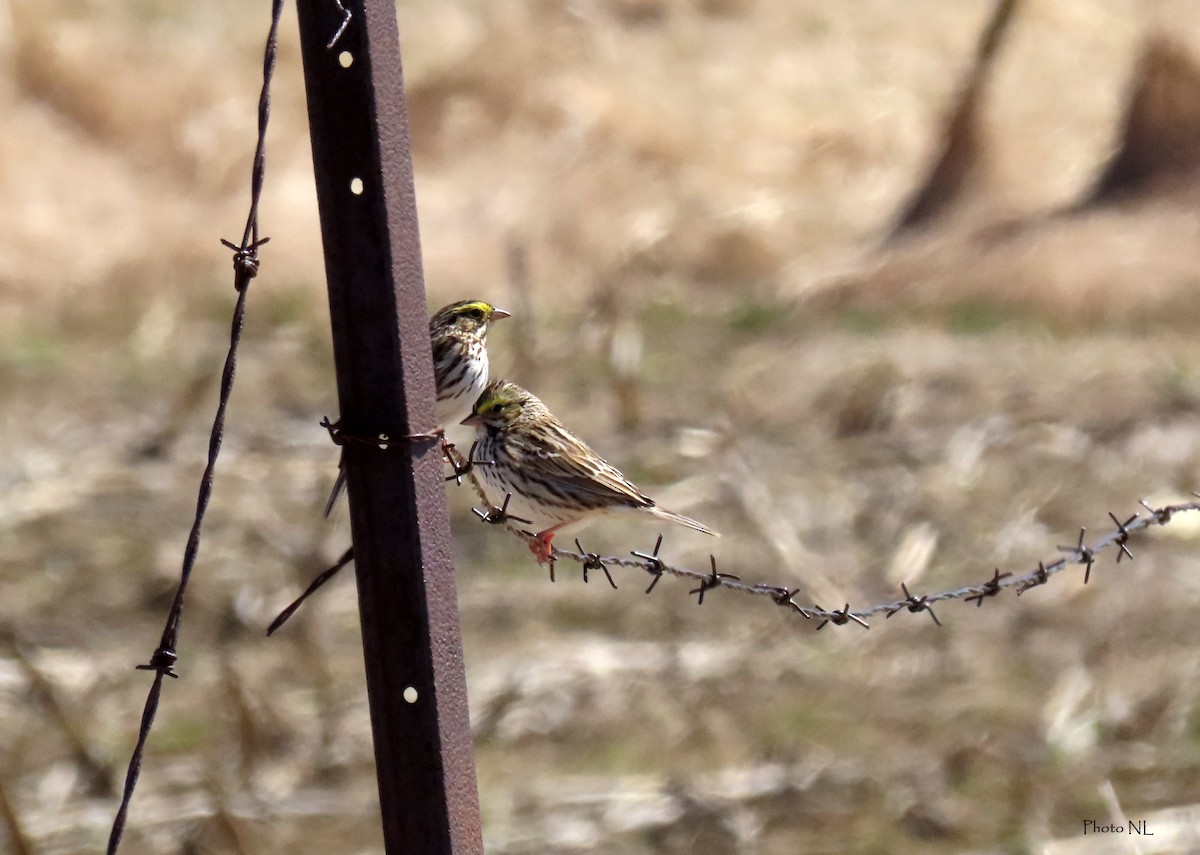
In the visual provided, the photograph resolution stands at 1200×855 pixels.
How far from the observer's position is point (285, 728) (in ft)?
30.1

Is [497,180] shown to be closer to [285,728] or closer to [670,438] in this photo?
[670,438]

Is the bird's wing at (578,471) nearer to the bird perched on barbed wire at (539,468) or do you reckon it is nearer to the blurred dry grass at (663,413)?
the bird perched on barbed wire at (539,468)

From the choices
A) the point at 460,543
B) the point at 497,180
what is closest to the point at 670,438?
the point at 460,543

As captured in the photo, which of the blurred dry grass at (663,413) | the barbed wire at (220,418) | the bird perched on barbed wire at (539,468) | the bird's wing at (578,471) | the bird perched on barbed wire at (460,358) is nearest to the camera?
the barbed wire at (220,418)

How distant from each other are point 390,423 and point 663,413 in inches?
425

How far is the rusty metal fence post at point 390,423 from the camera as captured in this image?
316cm

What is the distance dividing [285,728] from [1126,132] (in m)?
11.8

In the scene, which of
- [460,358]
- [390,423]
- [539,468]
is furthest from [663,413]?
[390,423]

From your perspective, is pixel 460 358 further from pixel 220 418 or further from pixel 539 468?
pixel 220 418

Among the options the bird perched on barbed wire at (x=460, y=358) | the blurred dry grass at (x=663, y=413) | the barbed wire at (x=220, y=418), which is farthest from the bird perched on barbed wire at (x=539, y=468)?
the blurred dry grass at (x=663, y=413)

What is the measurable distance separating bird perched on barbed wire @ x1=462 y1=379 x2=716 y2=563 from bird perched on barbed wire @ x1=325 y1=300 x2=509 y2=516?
12cm

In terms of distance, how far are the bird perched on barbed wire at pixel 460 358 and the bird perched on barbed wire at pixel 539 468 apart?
0.40ft

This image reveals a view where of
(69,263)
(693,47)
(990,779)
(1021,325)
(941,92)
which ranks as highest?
(693,47)

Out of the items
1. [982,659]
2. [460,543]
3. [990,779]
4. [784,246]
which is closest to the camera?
[990,779]
